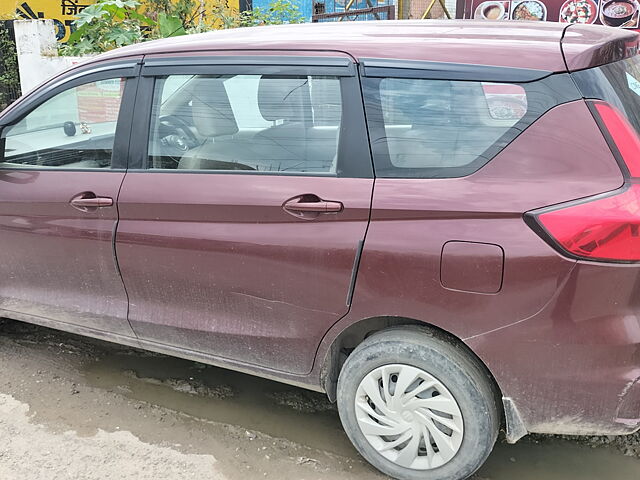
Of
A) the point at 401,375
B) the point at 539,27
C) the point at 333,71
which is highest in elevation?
the point at 539,27

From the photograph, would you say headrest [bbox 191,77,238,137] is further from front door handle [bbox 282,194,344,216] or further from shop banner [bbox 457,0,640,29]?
shop banner [bbox 457,0,640,29]

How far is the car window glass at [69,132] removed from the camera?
2848mm

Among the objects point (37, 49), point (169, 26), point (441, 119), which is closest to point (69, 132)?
point (441, 119)

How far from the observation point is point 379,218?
2.20 m

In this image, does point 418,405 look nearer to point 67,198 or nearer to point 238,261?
point 238,261

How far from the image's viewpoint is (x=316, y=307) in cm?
237

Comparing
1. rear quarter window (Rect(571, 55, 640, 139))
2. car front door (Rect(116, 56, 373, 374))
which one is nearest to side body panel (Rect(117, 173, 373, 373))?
car front door (Rect(116, 56, 373, 374))

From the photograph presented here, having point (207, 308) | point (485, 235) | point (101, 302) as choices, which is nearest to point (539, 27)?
point (485, 235)

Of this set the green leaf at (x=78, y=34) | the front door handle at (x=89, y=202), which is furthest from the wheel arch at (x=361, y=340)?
the green leaf at (x=78, y=34)

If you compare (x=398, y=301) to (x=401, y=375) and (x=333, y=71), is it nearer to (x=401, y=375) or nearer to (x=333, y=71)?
(x=401, y=375)

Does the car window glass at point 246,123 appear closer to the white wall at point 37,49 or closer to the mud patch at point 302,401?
the mud patch at point 302,401

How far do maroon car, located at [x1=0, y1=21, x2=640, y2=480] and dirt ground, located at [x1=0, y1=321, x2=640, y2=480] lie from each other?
1.18 feet

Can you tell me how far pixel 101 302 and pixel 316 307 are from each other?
1203 millimetres

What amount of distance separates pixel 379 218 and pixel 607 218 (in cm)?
76
